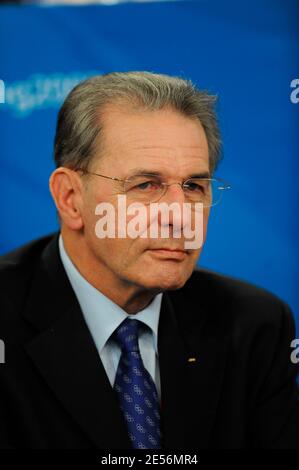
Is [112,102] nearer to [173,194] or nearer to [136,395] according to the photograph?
[173,194]

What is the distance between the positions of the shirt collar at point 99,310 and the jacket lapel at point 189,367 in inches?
1.3

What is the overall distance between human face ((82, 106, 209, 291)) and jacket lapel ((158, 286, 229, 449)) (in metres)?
0.14

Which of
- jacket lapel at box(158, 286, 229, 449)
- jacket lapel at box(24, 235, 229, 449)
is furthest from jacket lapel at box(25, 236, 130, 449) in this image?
jacket lapel at box(158, 286, 229, 449)

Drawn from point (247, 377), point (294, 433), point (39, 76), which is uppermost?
point (39, 76)

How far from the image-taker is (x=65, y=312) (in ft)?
3.40

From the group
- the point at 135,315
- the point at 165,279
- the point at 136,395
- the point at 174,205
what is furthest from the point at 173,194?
the point at 136,395

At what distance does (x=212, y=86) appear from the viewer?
1154 millimetres

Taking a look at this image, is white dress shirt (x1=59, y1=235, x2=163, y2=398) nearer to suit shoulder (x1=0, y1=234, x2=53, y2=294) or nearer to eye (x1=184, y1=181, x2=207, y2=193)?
suit shoulder (x1=0, y1=234, x2=53, y2=294)

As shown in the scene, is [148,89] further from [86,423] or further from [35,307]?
[86,423]

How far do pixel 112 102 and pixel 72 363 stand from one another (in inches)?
17.8

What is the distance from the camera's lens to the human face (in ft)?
3.19

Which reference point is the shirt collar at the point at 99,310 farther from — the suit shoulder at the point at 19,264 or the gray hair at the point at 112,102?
the gray hair at the point at 112,102

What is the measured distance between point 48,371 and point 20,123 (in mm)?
520

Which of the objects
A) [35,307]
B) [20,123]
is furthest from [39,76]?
[35,307]
